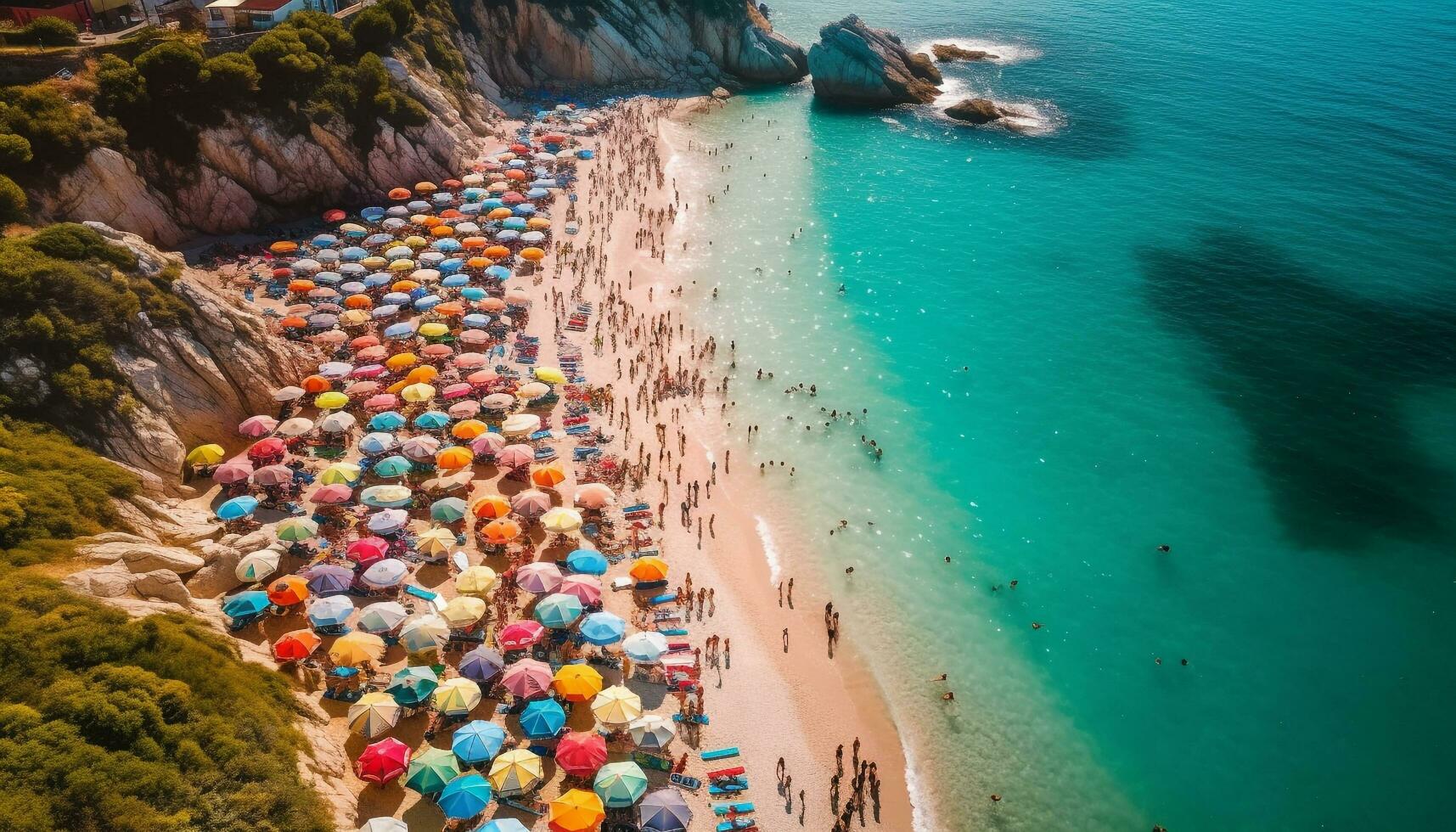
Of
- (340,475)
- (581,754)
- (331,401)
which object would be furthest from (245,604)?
(581,754)

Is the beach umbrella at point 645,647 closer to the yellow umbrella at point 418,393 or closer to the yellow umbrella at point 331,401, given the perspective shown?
the yellow umbrella at point 418,393

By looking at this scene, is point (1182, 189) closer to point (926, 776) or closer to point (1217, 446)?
point (1217, 446)

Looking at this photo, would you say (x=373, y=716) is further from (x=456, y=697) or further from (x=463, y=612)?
(x=463, y=612)

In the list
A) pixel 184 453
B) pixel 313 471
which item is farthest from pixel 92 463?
pixel 313 471

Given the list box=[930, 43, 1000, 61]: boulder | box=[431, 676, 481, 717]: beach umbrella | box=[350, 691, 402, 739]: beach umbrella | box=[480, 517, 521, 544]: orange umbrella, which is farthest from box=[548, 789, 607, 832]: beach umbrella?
box=[930, 43, 1000, 61]: boulder

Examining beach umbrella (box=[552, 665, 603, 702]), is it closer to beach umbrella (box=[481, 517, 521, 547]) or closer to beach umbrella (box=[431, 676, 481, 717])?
beach umbrella (box=[431, 676, 481, 717])

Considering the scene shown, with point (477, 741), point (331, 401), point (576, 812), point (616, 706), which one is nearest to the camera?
point (576, 812)

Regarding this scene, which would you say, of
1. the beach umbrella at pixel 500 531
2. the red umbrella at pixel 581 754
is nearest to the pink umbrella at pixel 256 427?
the beach umbrella at pixel 500 531
